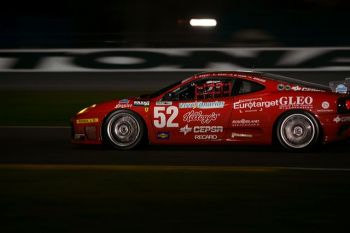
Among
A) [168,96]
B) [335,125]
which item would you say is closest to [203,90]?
[168,96]

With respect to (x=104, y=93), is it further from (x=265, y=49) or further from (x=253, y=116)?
(x=253, y=116)

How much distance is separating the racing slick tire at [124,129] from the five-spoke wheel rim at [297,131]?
1.97 m

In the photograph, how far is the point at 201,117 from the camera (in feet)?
34.0

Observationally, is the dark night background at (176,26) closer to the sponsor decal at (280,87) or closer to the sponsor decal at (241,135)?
the sponsor decal at (280,87)

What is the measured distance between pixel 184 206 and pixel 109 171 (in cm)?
221

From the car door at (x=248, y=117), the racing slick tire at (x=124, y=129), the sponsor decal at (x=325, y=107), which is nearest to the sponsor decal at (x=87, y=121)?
the racing slick tire at (x=124, y=129)

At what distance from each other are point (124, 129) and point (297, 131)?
7.88 feet

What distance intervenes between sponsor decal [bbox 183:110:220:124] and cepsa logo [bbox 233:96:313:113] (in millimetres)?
313

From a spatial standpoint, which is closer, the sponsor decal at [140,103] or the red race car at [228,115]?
the red race car at [228,115]

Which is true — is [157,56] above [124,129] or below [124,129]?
above

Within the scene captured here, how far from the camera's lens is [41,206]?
652 cm

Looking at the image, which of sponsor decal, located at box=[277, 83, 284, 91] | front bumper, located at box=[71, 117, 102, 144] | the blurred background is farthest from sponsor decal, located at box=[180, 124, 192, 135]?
the blurred background

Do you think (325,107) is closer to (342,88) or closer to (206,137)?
(342,88)

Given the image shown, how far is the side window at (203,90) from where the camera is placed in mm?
10500
